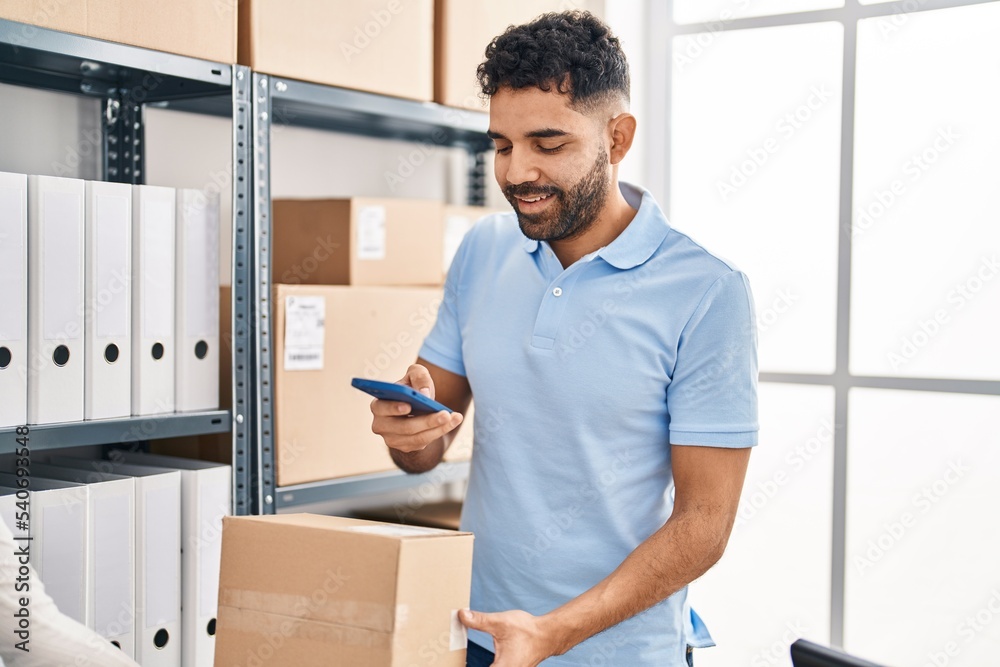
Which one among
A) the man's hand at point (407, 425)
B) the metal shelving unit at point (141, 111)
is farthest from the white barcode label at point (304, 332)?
the man's hand at point (407, 425)

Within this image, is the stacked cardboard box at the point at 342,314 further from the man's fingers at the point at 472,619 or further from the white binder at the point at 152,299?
the man's fingers at the point at 472,619

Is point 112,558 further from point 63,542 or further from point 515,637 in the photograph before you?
point 515,637

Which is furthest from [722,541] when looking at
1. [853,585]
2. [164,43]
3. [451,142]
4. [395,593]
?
[451,142]

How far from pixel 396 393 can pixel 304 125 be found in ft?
4.52

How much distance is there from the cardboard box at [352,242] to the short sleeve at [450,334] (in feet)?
1.48

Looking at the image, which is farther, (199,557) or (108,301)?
(199,557)

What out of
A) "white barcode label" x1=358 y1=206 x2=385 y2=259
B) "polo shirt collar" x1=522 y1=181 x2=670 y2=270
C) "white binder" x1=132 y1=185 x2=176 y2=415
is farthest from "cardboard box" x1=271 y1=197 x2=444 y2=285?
"polo shirt collar" x1=522 y1=181 x2=670 y2=270

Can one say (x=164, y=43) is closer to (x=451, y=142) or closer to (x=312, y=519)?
(x=312, y=519)

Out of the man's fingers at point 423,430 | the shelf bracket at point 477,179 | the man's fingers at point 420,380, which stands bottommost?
the man's fingers at point 423,430

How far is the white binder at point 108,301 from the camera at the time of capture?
Answer: 1.60 meters

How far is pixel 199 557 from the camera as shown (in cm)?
175

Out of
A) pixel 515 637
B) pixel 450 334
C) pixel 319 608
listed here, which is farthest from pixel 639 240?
pixel 319 608

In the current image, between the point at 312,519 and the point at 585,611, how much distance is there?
1.34 ft

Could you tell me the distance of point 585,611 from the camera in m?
1.29
